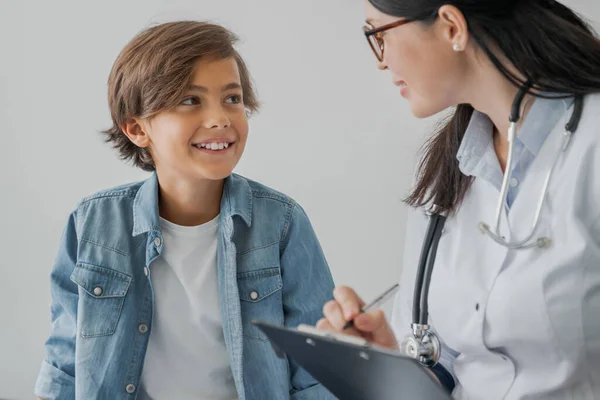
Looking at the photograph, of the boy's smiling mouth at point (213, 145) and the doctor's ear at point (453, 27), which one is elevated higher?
the doctor's ear at point (453, 27)

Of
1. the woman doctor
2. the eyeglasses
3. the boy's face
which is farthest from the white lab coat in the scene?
the boy's face

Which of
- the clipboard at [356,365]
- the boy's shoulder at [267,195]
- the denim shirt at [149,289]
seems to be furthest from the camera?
the boy's shoulder at [267,195]

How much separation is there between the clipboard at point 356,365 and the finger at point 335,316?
0.08 meters

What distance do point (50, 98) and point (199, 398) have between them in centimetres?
116

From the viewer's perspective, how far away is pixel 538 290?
1.05m

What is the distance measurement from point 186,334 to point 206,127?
403 millimetres

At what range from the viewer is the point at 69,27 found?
221 centimetres

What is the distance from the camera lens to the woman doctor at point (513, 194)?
1060 millimetres

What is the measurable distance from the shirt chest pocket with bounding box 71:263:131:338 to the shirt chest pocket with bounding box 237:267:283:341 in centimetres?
23

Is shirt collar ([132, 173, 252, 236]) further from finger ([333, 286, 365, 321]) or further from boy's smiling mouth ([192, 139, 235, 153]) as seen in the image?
finger ([333, 286, 365, 321])

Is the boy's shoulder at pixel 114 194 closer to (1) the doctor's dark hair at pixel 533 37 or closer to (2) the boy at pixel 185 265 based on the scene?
(2) the boy at pixel 185 265

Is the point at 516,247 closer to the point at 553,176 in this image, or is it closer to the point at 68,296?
the point at 553,176

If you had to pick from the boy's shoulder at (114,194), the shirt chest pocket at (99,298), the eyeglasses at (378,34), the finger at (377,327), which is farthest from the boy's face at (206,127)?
the finger at (377,327)

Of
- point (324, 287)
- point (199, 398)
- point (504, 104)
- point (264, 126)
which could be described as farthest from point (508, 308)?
point (264, 126)
